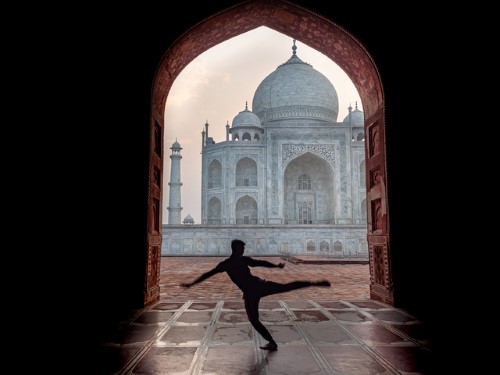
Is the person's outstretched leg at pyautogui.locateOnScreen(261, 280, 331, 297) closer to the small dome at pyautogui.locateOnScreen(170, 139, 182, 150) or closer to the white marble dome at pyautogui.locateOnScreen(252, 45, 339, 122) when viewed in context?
the white marble dome at pyautogui.locateOnScreen(252, 45, 339, 122)

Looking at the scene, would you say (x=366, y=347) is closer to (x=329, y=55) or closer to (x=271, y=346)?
(x=271, y=346)

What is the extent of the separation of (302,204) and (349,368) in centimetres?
2179

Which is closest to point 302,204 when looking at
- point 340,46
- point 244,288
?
point 340,46

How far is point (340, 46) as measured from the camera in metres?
4.62

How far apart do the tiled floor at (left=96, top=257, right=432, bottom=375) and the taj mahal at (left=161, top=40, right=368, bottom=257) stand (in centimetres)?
1731

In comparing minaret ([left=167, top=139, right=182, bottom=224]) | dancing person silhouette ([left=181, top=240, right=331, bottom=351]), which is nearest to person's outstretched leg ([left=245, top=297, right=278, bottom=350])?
dancing person silhouette ([left=181, top=240, right=331, bottom=351])

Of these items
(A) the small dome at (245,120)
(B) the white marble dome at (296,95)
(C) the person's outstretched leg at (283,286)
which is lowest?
(C) the person's outstretched leg at (283,286)

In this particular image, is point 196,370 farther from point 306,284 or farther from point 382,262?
point 382,262

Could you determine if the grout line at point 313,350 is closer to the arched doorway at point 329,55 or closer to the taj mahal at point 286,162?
the arched doorway at point 329,55

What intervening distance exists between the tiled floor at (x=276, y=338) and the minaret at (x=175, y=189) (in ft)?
66.3

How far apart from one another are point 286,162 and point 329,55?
16895 mm

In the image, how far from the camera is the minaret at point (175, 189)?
2403 cm

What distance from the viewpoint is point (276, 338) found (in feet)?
8.64

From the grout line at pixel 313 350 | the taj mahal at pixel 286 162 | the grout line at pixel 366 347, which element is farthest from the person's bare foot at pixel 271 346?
the taj mahal at pixel 286 162
